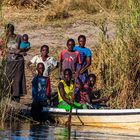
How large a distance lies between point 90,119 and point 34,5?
12.2m

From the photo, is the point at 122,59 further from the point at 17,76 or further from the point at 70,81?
the point at 17,76

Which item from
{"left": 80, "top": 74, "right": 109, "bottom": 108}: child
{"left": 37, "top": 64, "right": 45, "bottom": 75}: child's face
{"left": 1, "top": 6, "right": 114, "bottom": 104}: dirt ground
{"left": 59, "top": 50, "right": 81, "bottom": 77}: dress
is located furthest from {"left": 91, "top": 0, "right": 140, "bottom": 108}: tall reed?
{"left": 1, "top": 6, "right": 114, "bottom": 104}: dirt ground

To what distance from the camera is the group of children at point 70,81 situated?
17.9m

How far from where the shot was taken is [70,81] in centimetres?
1806

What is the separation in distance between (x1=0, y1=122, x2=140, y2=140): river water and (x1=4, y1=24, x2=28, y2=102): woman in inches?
39.9

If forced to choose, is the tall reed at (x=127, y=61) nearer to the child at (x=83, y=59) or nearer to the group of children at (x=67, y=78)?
the group of children at (x=67, y=78)

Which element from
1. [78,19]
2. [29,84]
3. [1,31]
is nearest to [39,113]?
[1,31]

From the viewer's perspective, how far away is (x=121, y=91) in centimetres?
1820

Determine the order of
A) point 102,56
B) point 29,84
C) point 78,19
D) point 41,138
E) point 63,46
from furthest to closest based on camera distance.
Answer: point 78,19
point 63,46
point 29,84
point 102,56
point 41,138

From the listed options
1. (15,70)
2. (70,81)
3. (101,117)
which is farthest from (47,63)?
(101,117)

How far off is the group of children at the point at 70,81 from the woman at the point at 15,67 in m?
0.37

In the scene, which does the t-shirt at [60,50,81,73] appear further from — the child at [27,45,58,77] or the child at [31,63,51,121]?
the child at [31,63,51,121]

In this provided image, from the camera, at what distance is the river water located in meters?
15.9

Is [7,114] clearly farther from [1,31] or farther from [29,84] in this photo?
[29,84]
